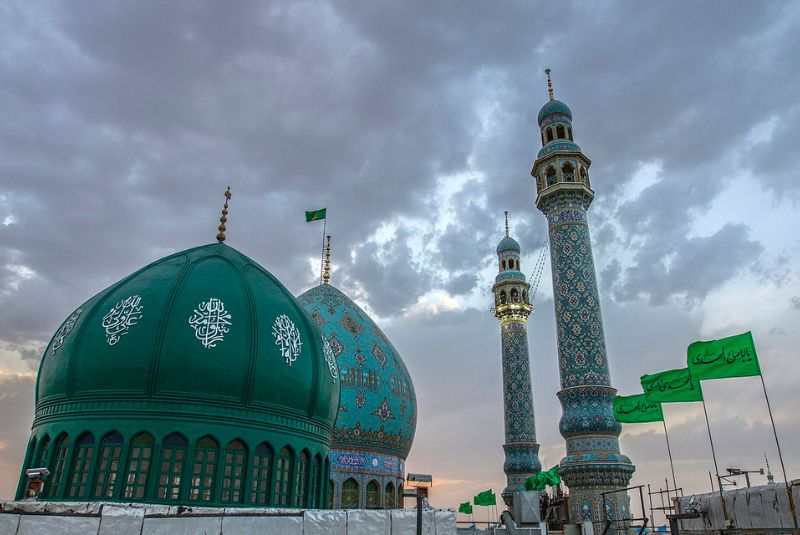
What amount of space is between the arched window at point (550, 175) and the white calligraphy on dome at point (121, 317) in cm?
1640

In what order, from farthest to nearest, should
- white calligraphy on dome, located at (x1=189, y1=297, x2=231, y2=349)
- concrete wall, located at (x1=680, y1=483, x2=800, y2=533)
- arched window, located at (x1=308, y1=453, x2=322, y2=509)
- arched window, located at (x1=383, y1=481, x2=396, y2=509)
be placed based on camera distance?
arched window, located at (x1=383, y1=481, x2=396, y2=509) < arched window, located at (x1=308, y1=453, x2=322, y2=509) < white calligraphy on dome, located at (x1=189, y1=297, x2=231, y2=349) < concrete wall, located at (x1=680, y1=483, x2=800, y2=533)

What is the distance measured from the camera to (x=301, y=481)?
44.8ft

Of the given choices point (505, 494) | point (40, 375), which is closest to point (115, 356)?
point (40, 375)

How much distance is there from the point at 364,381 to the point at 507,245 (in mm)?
17035

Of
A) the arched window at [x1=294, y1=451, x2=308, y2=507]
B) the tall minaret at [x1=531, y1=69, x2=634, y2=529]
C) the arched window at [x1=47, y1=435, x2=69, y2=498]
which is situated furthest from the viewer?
the tall minaret at [x1=531, y1=69, x2=634, y2=529]

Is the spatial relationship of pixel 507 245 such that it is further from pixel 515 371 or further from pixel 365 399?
pixel 365 399

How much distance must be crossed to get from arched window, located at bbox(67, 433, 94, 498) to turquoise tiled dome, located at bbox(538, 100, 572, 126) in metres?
21.0

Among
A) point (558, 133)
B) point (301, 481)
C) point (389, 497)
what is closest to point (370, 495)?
point (389, 497)

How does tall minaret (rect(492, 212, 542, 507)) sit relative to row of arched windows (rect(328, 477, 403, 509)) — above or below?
above

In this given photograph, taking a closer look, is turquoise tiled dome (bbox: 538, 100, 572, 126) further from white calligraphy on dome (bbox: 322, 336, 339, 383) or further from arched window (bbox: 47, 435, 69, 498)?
arched window (bbox: 47, 435, 69, 498)

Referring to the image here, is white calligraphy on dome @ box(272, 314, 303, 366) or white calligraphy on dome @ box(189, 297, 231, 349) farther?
white calligraphy on dome @ box(272, 314, 303, 366)

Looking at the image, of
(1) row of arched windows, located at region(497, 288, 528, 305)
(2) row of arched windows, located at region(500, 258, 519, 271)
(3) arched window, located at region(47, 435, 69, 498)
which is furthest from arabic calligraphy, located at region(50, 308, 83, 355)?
(2) row of arched windows, located at region(500, 258, 519, 271)

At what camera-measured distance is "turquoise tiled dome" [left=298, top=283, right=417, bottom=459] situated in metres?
22.5

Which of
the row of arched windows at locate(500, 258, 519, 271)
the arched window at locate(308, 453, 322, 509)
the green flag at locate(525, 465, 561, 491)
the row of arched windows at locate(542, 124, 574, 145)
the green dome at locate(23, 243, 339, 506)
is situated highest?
the row of arched windows at locate(542, 124, 574, 145)
